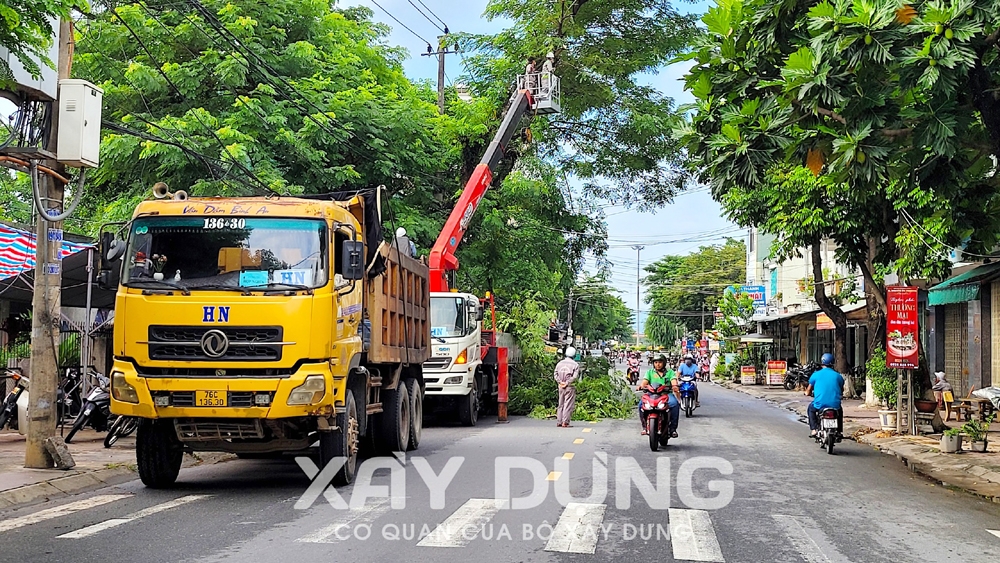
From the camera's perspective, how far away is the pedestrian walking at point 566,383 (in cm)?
1888

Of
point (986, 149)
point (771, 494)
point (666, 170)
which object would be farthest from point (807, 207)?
point (771, 494)

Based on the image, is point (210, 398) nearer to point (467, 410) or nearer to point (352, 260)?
point (352, 260)

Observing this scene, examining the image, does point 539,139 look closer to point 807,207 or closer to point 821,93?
point 807,207

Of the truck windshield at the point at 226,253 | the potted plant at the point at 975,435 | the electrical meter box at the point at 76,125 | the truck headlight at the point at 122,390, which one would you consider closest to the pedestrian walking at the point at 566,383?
the potted plant at the point at 975,435

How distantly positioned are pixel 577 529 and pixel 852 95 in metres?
5.02

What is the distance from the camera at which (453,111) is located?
27.7 m

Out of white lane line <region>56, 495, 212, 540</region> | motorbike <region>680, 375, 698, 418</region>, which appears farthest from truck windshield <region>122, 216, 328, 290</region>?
motorbike <region>680, 375, 698, 418</region>

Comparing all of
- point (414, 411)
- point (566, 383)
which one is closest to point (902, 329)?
point (566, 383)

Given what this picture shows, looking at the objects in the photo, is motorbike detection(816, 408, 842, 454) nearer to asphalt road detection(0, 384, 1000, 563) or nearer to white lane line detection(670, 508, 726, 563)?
asphalt road detection(0, 384, 1000, 563)

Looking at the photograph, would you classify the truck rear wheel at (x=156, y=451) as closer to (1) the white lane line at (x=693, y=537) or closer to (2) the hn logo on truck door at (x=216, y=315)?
(2) the hn logo on truck door at (x=216, y=315)

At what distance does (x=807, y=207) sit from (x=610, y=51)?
7751mm

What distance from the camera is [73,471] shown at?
37.1 feet

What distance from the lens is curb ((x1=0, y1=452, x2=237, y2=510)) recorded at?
9609mm

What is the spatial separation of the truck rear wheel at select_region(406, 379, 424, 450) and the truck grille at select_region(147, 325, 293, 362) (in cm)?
528
